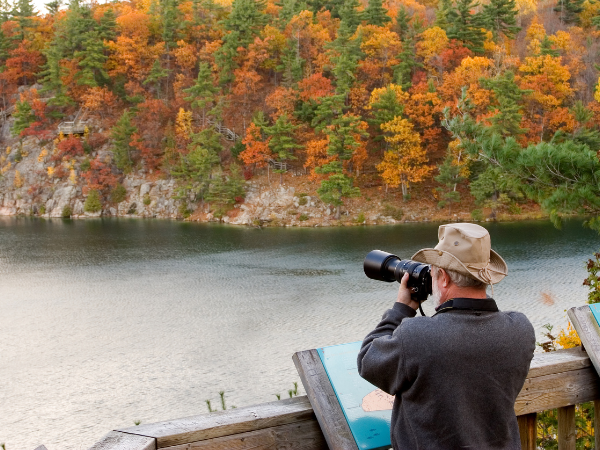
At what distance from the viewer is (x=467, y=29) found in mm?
28391

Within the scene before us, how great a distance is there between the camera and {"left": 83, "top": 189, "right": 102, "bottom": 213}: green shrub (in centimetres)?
3141

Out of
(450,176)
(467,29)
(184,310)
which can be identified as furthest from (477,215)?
(184,310)

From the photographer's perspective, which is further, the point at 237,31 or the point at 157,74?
the point at 157,74

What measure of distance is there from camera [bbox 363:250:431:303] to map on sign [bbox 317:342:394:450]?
9.1 inches

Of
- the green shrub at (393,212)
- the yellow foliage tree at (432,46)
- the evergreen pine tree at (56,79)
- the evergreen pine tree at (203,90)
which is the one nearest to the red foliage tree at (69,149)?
the evergreen pine tree at (56,79)

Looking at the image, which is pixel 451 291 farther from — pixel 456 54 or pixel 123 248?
pixel 456 54

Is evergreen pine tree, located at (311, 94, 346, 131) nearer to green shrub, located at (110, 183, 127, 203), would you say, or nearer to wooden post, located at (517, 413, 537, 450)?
green shrub, located at (110, 183, 127, 203)

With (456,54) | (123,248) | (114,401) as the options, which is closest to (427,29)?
(456,54)

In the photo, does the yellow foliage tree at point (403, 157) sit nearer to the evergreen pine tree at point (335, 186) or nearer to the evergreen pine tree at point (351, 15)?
the evergreen pine tree at point (335, 186)

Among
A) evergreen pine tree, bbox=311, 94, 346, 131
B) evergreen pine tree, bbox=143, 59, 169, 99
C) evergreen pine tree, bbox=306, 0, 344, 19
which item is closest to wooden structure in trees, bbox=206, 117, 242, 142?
evergreen pine tree, bbox=143, 59, 169, 99

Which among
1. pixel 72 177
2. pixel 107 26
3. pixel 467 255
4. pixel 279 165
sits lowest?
pixel 72 177

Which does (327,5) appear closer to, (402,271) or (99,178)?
(99,178)

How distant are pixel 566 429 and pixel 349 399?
67 centimetres

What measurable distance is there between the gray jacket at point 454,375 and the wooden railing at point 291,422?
23 cm
